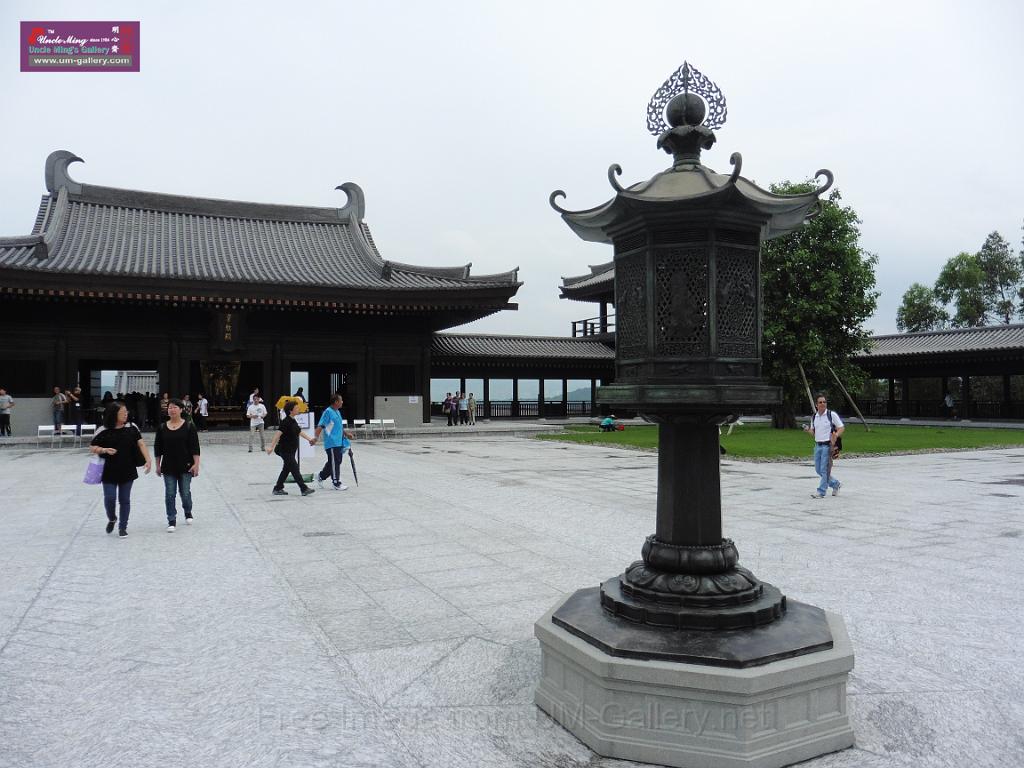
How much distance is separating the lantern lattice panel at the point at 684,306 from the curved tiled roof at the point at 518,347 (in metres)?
28.8

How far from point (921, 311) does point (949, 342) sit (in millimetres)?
13122

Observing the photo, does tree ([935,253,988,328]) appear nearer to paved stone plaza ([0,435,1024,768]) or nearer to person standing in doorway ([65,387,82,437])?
paved stone plaza ([0,435,1024,768])

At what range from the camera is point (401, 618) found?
190 inches

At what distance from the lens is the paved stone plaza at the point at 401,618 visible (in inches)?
125

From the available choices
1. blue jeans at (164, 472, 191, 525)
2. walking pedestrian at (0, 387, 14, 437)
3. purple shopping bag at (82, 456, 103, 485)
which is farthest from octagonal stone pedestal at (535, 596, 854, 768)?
walking pedestrian at (0, 387, 14, 437)

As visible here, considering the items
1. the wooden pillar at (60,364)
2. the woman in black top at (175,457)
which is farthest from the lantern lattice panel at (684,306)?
the wooden pillar at (60,364)

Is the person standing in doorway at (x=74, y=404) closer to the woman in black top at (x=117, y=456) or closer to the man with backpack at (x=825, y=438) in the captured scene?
the woman in black top at (x=117, y=456)

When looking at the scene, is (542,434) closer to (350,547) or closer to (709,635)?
(350,547)

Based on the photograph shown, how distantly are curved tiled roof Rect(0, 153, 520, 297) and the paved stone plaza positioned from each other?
14965mm

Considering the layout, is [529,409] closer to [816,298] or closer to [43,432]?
[816,298]

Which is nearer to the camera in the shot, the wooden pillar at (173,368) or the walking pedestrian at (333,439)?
the walking pedestrian at (333,439)

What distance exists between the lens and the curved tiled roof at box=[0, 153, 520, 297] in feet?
76.1

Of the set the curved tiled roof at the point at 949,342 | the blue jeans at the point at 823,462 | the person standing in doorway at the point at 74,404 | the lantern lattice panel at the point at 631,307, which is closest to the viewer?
the lantern lattice panel at the point at 631,307

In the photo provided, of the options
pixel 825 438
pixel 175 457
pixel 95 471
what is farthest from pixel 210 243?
pixel 825 438
